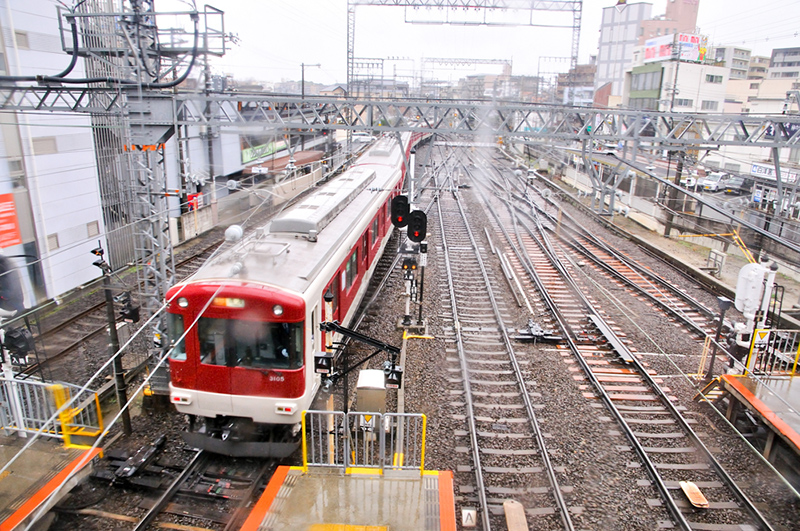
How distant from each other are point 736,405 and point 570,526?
3.82m

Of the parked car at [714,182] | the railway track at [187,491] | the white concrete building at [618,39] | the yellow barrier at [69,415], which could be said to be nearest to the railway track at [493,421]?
the railway track at [187,491]

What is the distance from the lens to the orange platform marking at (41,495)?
189 inches

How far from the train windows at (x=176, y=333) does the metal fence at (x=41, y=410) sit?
40.3 inches

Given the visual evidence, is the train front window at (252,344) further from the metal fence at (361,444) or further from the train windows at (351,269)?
the train windows at (351,269)

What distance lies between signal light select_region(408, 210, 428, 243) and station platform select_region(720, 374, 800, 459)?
5444 mm

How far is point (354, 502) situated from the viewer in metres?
5.04

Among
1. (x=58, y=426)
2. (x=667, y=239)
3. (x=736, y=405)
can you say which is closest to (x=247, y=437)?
(x=58, y=426)

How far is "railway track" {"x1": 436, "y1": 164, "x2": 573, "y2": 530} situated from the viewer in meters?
6.12

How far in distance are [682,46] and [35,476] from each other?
141ft

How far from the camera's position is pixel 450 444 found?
7.07 meters

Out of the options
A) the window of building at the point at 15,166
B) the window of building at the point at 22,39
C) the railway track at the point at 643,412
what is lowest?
the railway track at the point at 643,412

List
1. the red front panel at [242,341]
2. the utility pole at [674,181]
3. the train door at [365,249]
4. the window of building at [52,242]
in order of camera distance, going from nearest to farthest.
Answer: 1. the red front panel at [242,341]
2. the train door at [365,249]
3. the window of building at [52,242]
4. the utility pole at [674,181]

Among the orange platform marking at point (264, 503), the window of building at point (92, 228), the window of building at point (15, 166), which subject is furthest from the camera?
the window of building at point (92, 228)

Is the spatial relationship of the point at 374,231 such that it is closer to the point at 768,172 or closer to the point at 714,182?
the point at 768,172
